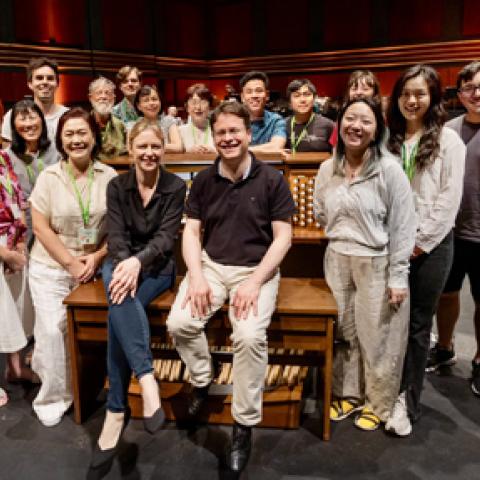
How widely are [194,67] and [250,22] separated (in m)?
1.61

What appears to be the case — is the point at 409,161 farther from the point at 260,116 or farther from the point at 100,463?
the point at 100,463

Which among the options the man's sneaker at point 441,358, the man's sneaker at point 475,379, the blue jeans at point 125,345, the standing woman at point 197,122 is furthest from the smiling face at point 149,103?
the man's sneaker at point 475,379

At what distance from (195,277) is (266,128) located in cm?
179

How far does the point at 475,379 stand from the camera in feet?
10.2

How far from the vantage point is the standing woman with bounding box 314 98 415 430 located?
240 cm

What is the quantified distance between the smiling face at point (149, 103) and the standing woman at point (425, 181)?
6.93 ft

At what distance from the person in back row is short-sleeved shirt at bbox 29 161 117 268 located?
5.02ft

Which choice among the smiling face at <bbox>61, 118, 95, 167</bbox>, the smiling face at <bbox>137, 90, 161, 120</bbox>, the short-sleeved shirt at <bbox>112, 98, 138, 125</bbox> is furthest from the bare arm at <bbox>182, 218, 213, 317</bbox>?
the short-sleeved shirt at <bbox>112, 98, 138, 125</bbox>

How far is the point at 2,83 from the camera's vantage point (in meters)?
8.81

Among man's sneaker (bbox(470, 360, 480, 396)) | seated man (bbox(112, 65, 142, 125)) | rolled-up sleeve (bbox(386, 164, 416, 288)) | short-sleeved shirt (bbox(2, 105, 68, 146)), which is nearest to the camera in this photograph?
rolled-up sleeve (bbox(386, 164, 416, 288))

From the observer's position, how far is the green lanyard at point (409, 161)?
2.53 m

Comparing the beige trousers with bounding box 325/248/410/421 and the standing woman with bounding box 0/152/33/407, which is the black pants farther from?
the standing woman with bounding box 0/152/33/407

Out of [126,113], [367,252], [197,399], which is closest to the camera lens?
[367,252]

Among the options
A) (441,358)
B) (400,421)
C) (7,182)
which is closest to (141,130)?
(7,182)
